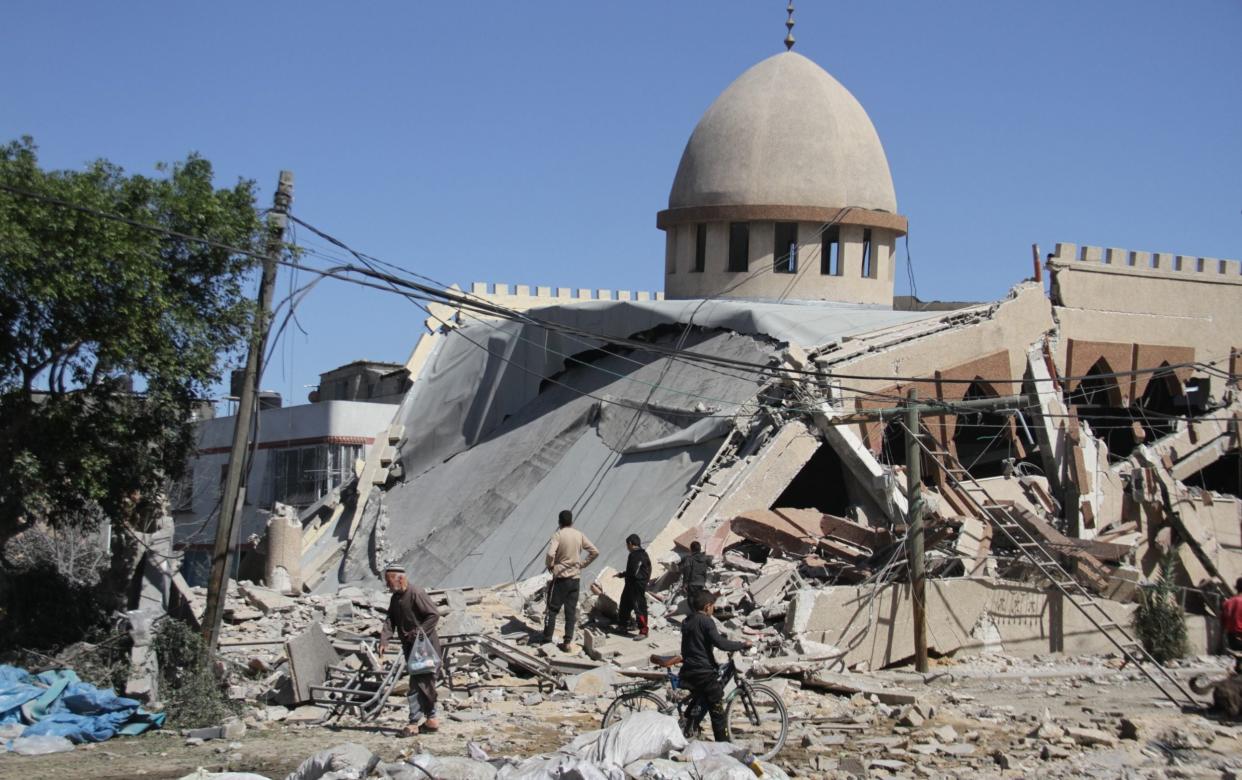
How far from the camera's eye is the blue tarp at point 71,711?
481 inches

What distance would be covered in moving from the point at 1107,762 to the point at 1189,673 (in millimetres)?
5995

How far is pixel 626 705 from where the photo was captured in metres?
11.7

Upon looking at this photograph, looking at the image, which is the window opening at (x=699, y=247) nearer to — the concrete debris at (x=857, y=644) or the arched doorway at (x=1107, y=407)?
the arched doorway at (x=1107, y=407)

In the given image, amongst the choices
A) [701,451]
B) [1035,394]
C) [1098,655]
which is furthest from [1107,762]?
[1035,394]

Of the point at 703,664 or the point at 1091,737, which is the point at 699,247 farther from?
the point at 703,664

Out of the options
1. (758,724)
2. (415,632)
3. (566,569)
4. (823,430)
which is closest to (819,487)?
(823,430)

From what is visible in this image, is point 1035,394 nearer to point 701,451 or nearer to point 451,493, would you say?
point 701,451

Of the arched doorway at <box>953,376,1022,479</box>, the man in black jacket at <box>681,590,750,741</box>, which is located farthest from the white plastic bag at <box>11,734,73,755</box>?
the arched doorway at <box>953,376,1022,479</box>

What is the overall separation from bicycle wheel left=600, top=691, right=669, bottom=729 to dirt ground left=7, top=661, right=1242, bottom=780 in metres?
0.51

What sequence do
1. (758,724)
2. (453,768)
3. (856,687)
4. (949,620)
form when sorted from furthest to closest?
(949,620)
(856,687)
(758,724)
(453,768)

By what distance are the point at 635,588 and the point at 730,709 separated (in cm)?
457

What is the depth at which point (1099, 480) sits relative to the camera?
70.8 feet

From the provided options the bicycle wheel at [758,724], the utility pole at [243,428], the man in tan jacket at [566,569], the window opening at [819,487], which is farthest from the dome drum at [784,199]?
the bicycle wheel at [758,724]

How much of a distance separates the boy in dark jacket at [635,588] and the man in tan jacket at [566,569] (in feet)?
1.67
